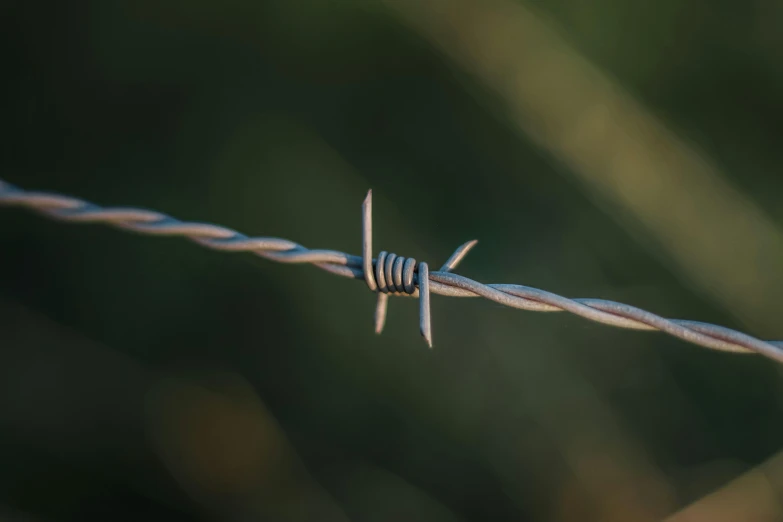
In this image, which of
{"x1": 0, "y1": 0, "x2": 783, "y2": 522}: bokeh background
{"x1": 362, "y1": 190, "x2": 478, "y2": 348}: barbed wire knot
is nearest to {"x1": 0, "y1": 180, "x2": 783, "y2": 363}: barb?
{"x1": 362, "y1": 190, "x2": 478, "y2": 348}: barbed wire knot

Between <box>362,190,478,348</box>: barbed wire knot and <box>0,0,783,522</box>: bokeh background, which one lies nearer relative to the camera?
<box>362,190,478,348</box>: barbed wire knot

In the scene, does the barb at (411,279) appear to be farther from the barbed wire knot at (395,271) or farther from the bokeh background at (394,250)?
the bokeh background at (394,250)

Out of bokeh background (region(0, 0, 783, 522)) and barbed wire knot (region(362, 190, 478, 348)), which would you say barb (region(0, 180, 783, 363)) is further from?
bokeh background (region(0, 0, 783, 522))

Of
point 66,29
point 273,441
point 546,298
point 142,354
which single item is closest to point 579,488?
point 273,441

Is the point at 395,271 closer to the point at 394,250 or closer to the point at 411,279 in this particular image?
the point at 411,279

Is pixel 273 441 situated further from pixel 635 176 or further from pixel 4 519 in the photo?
pixel 635 176
